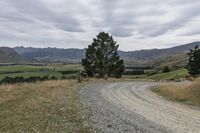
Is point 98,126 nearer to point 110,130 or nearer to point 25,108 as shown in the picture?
point 110,130

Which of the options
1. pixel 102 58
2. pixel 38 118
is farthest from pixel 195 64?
pixel 38 118

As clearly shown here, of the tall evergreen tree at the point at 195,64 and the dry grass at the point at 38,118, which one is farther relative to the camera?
the tall evergreen tree at the point at 195,64

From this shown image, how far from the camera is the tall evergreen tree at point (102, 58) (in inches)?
3120

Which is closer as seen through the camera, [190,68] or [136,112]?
[136,112]

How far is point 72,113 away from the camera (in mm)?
19469

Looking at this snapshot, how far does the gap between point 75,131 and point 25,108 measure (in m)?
7.03

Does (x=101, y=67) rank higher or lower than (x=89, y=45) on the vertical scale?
lower

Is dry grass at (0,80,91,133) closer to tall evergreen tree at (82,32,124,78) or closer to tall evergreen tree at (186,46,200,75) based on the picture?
tall evergreen tree at (82,32,124,78)

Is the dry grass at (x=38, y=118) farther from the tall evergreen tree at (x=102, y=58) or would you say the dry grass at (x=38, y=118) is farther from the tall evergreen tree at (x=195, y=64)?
the tall evergreen tree at (x=195, y=64)

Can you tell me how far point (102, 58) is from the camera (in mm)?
80250

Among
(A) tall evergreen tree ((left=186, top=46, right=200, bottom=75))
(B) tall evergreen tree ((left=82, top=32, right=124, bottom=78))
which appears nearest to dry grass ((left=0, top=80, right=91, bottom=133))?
(B) tall evergreen tree ((left=82, top=32, right=124, bottom=78))

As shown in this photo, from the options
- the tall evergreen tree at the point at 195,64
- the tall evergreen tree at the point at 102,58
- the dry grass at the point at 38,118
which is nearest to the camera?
the dry grass at the point at 38,118

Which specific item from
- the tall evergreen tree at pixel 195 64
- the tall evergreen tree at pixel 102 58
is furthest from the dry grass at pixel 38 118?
the tall evergreen tree at pixel 195 64

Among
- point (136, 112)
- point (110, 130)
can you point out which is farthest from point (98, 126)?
point (136, 112)
